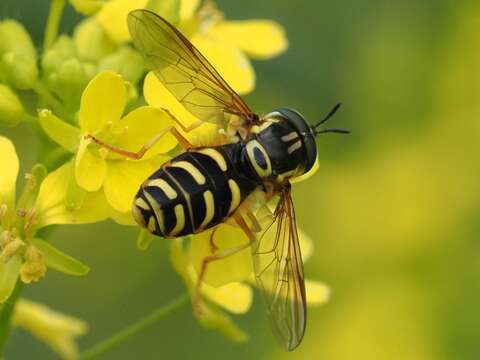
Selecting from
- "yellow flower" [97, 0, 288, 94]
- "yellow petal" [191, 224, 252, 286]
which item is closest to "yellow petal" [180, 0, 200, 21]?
"yellow flower" [97, 0, 288, 94]

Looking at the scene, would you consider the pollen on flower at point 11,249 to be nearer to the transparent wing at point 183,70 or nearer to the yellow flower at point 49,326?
the transparent wing at point 183,70

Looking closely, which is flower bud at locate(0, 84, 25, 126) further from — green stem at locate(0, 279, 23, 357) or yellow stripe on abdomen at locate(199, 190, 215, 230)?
yellow stripe on abdomen at locate(199, 190, 215, 230)

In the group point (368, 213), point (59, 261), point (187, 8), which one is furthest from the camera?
point (368, 213)

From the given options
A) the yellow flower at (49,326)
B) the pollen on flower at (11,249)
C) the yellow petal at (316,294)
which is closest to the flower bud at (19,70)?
the pollen on flower at (11,249)

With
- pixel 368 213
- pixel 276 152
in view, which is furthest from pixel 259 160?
pixel 368 213

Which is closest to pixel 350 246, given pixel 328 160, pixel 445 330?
pixel 328 160

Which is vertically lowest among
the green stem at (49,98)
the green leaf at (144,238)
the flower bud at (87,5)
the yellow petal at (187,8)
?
the green leaf at (144,238)

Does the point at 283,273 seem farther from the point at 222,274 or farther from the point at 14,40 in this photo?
the point at 14,40
